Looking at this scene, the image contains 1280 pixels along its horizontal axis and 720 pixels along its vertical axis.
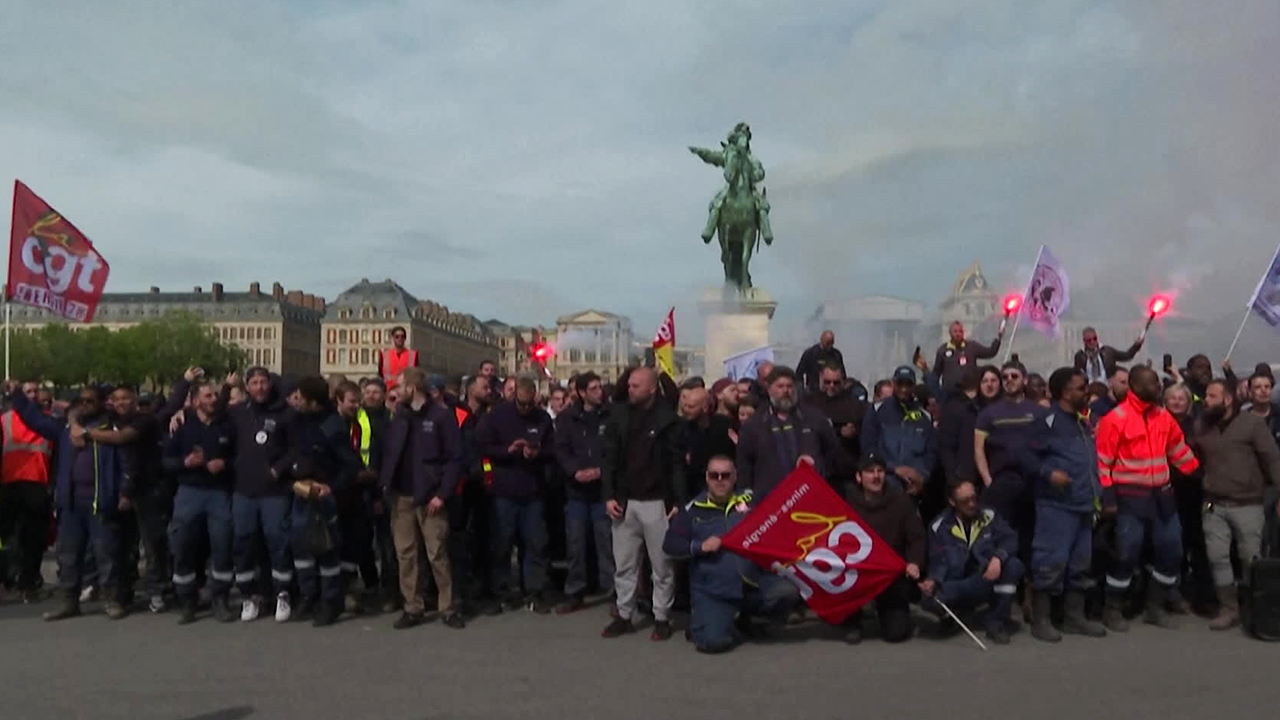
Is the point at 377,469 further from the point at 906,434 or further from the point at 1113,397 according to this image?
the point at 1113,397

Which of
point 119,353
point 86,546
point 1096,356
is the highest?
point 119,353

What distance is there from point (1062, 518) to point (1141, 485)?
0.65 meters

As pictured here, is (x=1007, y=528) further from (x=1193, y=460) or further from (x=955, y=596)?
(x=1193, y=460)

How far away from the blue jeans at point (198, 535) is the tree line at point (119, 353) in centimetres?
8869

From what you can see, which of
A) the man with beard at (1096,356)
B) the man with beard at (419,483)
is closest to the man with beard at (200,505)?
the man with beard at (419,483)

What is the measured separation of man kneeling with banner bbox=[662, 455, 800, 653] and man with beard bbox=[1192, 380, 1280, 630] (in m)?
3.06

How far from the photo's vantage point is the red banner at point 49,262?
1309 cm

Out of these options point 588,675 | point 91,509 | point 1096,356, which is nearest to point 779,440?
point 588,675

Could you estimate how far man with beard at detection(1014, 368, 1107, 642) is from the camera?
7.85 metres

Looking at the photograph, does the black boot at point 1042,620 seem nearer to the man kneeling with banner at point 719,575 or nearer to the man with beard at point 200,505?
the man kneeling with banner at point 719,575

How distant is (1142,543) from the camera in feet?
27.0

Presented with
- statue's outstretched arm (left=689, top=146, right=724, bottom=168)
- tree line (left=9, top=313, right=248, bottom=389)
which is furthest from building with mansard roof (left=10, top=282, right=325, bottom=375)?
statue's outstretched arm (left=689, top=146, right=724, bottom=168)

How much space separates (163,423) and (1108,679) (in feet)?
23.7

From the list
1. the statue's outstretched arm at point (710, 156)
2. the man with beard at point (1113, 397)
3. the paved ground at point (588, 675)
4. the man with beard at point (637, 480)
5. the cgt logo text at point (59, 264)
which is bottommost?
the paved ground at point (588, 675)
